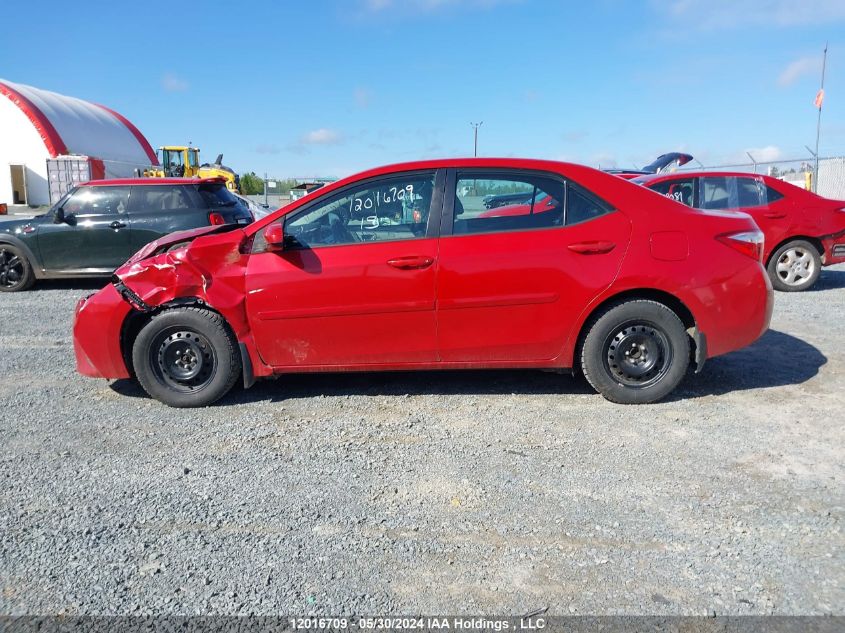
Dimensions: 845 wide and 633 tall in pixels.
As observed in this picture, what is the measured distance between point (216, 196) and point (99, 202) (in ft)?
5.41

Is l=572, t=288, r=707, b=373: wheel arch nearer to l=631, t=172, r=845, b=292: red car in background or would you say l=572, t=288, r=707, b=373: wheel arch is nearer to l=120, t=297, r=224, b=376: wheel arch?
l=120, t=297, r=224, b=376: wheel arch

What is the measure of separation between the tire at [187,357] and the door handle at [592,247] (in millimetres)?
2402

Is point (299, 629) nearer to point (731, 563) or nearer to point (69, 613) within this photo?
point (69, 613)

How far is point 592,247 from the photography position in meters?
4.48

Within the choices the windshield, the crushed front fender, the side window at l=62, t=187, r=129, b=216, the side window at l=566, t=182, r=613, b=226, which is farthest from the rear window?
the side window at l=566, t=182, r=613, b=226

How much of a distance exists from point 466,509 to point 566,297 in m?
1.77

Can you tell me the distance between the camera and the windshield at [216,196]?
991 centimetres

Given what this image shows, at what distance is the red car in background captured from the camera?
29.3 feet

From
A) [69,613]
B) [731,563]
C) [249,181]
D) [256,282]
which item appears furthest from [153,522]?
[249,181]

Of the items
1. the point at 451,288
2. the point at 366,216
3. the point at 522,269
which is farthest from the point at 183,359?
the point at 522,269

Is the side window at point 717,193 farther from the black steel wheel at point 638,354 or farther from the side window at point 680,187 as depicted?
the black steel wheel at point 638,354

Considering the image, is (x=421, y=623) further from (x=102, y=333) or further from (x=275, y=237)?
(x=102, y=333)

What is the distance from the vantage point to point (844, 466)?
11.9ft

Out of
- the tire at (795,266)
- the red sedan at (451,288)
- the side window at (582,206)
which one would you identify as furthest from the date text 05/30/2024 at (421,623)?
the tire at (795,266)
